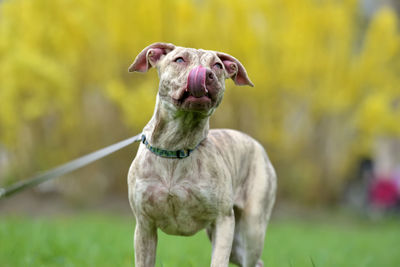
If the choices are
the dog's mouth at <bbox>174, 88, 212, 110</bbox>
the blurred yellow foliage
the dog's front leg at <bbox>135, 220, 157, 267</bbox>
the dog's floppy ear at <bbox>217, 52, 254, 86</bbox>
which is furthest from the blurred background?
the dog's mouth at <bbox>174, 88, 212, 110</bbox>

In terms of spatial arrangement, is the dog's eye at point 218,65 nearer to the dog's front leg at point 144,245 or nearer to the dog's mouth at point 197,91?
the dog's mouth at point 197,91

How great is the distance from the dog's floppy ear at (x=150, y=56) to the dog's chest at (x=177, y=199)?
65cm

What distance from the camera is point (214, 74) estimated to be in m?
2.80

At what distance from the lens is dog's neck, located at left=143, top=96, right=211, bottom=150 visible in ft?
9.84

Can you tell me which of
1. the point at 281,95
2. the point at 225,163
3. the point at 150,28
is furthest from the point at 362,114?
the point at 225,163

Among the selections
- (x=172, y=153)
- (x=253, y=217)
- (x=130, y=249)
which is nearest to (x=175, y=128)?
(x=172, y=153)

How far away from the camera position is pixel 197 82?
271cm

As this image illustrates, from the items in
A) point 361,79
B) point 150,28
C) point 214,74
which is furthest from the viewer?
point 361,79

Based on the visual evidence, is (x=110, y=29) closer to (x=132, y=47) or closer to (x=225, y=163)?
(x=132, y=47)

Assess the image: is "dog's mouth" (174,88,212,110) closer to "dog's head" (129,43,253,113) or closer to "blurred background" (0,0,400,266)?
"dog's head" (129,43,253,113)

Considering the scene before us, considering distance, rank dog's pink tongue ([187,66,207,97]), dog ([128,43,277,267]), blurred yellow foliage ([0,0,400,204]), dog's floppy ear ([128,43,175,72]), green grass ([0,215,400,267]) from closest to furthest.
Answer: dog's pink tongue ([187,66,207,97]) → dog ([128,43,277,267]) → dog's floppy ear ([128,43,175,72]) → green grass ([0,215,400,267]) → blurred yellow foliage ([0,0,400,204])

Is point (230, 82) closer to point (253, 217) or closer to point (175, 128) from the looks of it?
point (253, 217)

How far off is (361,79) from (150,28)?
5284 millimetres

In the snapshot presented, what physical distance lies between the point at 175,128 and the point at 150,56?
1.46 feet
